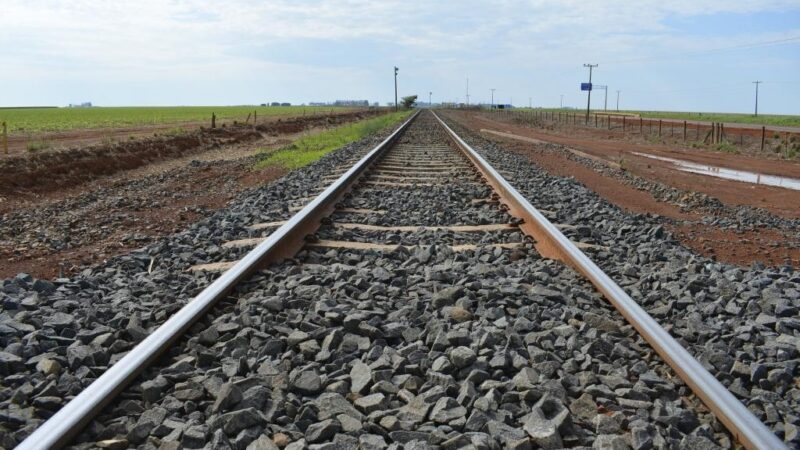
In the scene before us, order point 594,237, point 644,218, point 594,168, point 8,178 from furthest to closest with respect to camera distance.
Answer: point 594,168
point 8,178
point 644,218
point 594,237

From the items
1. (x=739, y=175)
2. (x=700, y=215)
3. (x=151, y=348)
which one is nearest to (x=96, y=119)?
(x=739, y=175)

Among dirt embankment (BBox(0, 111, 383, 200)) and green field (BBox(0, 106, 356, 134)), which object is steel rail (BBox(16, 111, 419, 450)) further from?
green field (BBox(0, 106, 356, 134))

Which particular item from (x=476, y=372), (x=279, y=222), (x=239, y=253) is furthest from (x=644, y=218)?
(x=476, y=372)

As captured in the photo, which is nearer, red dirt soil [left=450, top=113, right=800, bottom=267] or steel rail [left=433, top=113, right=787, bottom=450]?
steel rail [left=433, top=113, right=787, bottom=450]

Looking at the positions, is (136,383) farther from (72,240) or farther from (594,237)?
(72,240)

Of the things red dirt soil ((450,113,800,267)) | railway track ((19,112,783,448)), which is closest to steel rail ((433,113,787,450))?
railway track ((19,112,783,448))

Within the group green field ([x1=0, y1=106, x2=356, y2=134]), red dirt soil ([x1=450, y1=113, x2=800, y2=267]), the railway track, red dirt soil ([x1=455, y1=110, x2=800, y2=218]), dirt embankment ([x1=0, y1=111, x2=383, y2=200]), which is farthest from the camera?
green field ([x1=0, y1=106, x2=356, y2=134])

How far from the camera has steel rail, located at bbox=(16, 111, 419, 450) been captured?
2322 mm

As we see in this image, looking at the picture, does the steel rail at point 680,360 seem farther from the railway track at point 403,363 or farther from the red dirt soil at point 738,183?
the red dirt soil at point 738,183

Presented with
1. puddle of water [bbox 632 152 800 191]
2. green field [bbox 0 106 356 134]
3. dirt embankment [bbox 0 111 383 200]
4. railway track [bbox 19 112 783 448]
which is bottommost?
puddle of water [bbox 632 152 800 191]

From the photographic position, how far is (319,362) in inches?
122

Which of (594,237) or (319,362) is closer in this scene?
(319,362)

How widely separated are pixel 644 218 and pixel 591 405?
5.34m

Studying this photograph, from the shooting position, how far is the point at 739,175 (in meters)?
16.9
